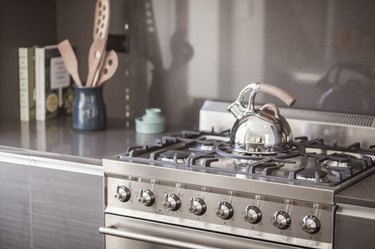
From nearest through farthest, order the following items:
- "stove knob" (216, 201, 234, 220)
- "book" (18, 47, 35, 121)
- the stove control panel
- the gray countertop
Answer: the stove control panel → "stove knob" (216, 201, 234, 220) → the gray countertop → "book" (18, 47, 35, 121)

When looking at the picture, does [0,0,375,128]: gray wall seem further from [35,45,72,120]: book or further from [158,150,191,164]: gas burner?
[158,150,191,164]: gas burner

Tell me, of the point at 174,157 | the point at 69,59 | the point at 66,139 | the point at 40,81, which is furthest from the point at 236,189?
the point at 40,81

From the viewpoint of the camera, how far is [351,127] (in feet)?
9.16

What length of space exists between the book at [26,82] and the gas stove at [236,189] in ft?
2.57

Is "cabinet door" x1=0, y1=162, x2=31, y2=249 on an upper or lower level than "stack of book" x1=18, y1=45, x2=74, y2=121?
lower

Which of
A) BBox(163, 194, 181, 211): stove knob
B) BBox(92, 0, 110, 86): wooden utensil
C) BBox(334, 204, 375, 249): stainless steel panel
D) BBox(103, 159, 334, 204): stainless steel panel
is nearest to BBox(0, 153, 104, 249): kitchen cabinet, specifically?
BBox(103, 159, 334, 204): stainless steel panel

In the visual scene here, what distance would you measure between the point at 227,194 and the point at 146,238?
0.30 metres

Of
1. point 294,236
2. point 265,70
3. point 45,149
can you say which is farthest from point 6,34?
point 294,236

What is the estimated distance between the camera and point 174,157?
2545mm

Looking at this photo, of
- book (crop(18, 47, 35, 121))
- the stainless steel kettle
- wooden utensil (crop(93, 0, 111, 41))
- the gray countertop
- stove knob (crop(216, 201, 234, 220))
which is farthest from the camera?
book (crop(18, 47, 35, 121))

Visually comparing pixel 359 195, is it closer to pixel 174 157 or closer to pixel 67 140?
pixel 174 157

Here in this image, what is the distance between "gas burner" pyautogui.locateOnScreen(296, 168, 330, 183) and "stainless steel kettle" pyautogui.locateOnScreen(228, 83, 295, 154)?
0.25 meters

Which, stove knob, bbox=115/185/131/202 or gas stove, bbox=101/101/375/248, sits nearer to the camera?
gas stove, bbox=101/101/375/248

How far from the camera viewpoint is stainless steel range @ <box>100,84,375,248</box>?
2.29m
